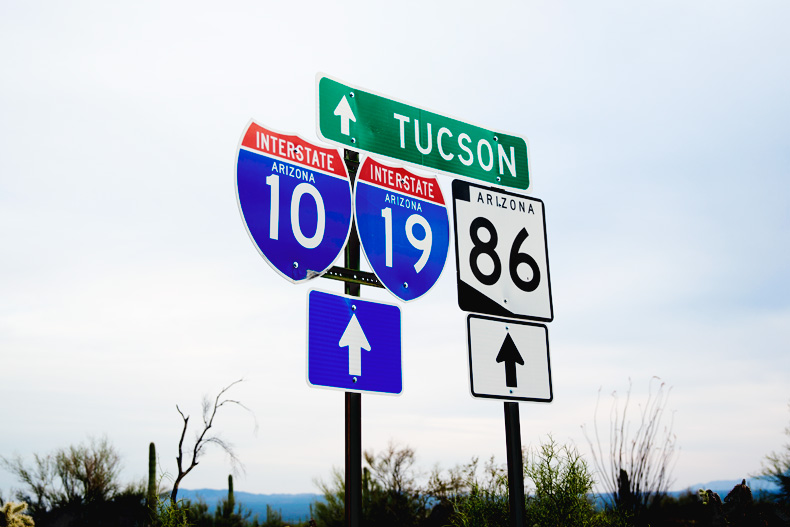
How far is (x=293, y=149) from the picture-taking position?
5875 mm

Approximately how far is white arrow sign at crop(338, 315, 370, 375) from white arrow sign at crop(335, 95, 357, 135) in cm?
152

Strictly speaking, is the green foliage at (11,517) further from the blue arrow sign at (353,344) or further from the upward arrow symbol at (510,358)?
the upward arrow symbol at (510,358)

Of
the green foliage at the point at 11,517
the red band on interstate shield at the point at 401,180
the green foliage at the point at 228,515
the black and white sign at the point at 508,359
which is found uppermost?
the red band on interstate shield at the point at 401,180

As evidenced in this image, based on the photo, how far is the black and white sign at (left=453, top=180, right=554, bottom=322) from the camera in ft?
19.5

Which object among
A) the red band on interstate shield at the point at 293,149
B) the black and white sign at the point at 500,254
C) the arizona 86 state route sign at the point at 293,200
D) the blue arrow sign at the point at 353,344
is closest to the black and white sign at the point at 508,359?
the black and white sign at the point at 500,254

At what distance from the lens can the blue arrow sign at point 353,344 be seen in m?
5.36

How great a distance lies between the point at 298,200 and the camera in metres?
5.76

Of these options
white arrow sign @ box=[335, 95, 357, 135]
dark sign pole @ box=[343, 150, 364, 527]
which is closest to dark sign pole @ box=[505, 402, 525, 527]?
dark sign pole @ box=[343, 150, 364, 527]

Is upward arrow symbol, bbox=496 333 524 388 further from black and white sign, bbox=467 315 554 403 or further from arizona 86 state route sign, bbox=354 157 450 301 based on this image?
arizona 86 state route sign, bbox=354 157 450 301

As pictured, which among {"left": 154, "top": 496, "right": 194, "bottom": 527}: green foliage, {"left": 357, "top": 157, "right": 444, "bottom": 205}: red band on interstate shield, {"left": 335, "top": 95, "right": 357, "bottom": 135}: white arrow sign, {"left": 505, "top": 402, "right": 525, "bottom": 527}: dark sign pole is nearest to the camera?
{"left": 505, "top": 402, "right": 525, "bottom": 527}: dark sign pole

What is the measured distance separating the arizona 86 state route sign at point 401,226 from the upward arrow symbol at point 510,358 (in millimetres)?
895

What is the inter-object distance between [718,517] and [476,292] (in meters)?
4.80

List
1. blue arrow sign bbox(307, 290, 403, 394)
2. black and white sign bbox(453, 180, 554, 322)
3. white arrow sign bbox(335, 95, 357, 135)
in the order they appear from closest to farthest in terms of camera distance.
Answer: blue arrow sign bbox(307, 290, 403, 394)
black and white sign bbox(453, 180, 554, 322)
white arrow sign bbox(335, 95, 357, 135)

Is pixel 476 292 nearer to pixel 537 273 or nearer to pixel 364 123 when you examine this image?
pixel 537 273
